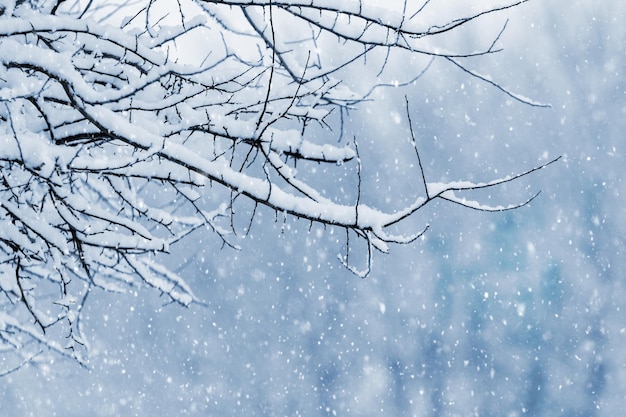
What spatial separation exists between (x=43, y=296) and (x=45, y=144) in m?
2.61

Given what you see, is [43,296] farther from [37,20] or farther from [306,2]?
[306,2]

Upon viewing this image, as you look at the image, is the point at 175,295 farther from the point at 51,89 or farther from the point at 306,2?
the point at 306,2

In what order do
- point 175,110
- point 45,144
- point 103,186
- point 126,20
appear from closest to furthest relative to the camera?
point 45,144 → point 175,110 → point 126,20 → point 103,186

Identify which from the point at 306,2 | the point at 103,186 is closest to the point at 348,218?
the point at 306,2

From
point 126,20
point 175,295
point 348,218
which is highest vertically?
point 126,20

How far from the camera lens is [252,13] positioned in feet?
8.51

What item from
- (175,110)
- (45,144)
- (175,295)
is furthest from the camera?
(175,295)

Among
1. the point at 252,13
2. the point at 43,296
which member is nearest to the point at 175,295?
the point at 43,296

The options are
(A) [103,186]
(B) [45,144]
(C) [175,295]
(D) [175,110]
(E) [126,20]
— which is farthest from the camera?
(A) [103,186]

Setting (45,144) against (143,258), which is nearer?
(45,144)

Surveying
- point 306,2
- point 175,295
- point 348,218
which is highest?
point 306,2

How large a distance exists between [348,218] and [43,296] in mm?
3021

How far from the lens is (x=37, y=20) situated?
2395 millimetres

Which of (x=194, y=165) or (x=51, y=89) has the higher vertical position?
(x=51, y=89)
